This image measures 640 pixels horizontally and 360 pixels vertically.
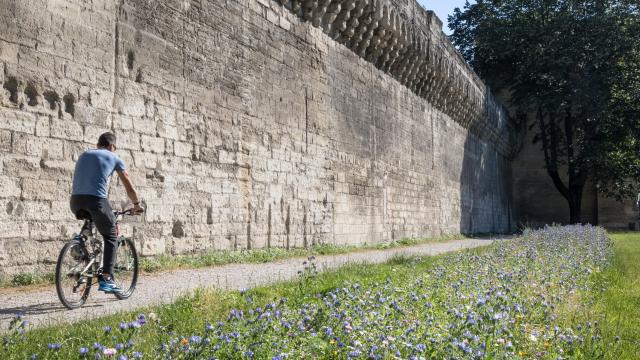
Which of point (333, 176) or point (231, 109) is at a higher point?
point (231, 109)

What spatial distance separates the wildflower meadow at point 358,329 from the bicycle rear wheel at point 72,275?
829mm

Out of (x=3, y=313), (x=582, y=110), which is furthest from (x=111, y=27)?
(x=582, y=110)

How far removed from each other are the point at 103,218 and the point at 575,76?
919 inches

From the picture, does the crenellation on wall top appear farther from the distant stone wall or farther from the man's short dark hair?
the distant stone wall

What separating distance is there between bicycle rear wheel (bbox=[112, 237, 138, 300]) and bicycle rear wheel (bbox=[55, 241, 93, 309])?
1.01ft

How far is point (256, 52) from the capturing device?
29.5 ft

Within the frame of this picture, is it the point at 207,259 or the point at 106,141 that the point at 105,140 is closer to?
the point at 106,141

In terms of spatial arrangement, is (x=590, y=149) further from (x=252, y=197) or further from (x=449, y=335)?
(x=449, y=335)

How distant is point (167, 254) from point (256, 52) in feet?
11.2

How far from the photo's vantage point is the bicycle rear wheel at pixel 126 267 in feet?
16.4

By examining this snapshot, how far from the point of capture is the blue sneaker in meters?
4.62

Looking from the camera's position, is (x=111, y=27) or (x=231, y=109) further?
(x=231, y=109)

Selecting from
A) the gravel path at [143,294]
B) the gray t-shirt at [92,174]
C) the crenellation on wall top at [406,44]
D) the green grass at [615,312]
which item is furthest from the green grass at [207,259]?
the green grass at [615,312]

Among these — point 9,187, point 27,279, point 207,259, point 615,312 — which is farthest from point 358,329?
point 207,259
